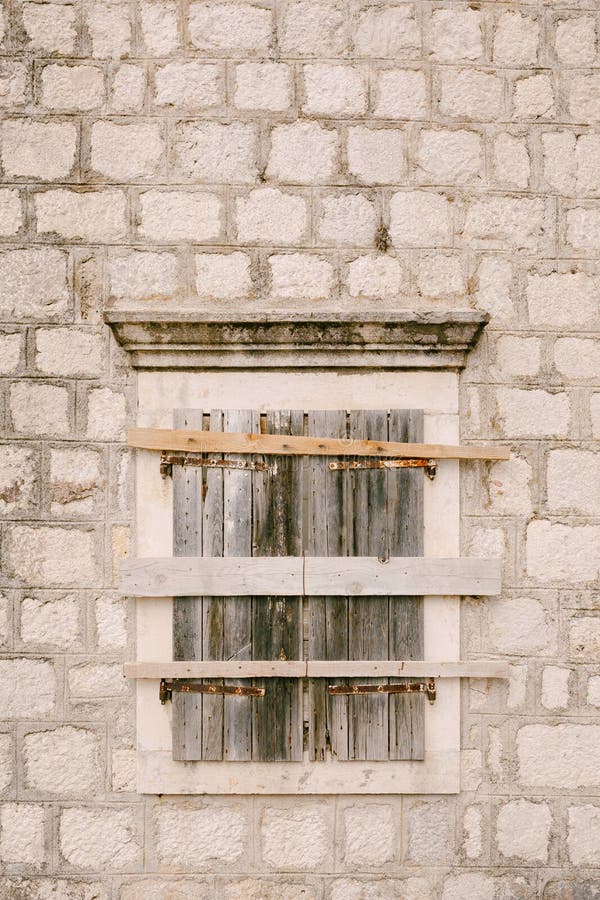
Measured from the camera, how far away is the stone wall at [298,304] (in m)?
2.64

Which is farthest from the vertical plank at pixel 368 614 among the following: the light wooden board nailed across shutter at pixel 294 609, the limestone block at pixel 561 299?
the limestone block at pixel 561 299

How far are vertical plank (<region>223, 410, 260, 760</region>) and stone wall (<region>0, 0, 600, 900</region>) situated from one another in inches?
13.0

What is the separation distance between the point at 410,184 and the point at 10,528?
2245 mm

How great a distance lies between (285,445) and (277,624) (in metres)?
0.75

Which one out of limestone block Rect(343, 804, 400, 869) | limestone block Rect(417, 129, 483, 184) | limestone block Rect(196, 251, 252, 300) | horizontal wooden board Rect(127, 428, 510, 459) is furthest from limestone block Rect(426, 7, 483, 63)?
limestone block Rect(343, 804, 400, 869)

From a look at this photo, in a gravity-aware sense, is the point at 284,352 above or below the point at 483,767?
above

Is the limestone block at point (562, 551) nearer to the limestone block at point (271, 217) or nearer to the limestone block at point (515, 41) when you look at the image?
the limestone block at point (271, 217)

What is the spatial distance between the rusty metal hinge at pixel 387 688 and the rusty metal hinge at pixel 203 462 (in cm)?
96

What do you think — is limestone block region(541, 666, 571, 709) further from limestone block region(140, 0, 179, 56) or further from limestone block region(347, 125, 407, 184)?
limestone block region(140, 0, 179, 56)

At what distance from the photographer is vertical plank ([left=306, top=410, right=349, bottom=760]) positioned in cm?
263

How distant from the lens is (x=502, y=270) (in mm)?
2711

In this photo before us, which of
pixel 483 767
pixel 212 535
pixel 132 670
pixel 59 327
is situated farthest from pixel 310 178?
pixel 483 767

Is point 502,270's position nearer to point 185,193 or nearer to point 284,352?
point 284,352

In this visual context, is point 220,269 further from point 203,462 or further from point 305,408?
point 203,462
